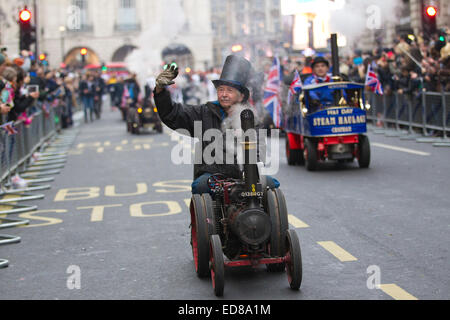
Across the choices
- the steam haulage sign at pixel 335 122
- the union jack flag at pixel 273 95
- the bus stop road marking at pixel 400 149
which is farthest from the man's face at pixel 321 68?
the bus stop road marking at pixel 400 149

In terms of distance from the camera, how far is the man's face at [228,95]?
618 cm

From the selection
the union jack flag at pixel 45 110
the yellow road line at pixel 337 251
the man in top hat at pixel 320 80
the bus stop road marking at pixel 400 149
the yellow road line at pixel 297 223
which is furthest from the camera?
the union jack flag at pixel 45 110

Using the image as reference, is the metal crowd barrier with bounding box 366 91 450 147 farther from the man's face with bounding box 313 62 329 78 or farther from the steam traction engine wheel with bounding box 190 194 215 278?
the steam traction engine wheel with bounding box 190 194 215 278

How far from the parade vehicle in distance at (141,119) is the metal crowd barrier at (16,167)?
15.4 feet

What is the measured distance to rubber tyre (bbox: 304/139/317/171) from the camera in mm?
12961

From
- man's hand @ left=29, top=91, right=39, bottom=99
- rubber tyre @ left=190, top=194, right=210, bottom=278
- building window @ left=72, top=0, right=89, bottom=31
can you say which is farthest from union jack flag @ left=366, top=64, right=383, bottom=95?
building window @ left=72, top=0, right=89, bottom=31

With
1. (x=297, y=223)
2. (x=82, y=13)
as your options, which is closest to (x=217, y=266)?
(x=297, y=223)

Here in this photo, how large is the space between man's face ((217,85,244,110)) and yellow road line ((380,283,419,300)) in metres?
1.78

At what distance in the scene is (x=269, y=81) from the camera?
1359 cm

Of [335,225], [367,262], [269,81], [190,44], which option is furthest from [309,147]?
[190,44]

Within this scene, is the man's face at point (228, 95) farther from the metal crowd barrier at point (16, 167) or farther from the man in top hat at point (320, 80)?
the man in top hat at point (320, 80)
